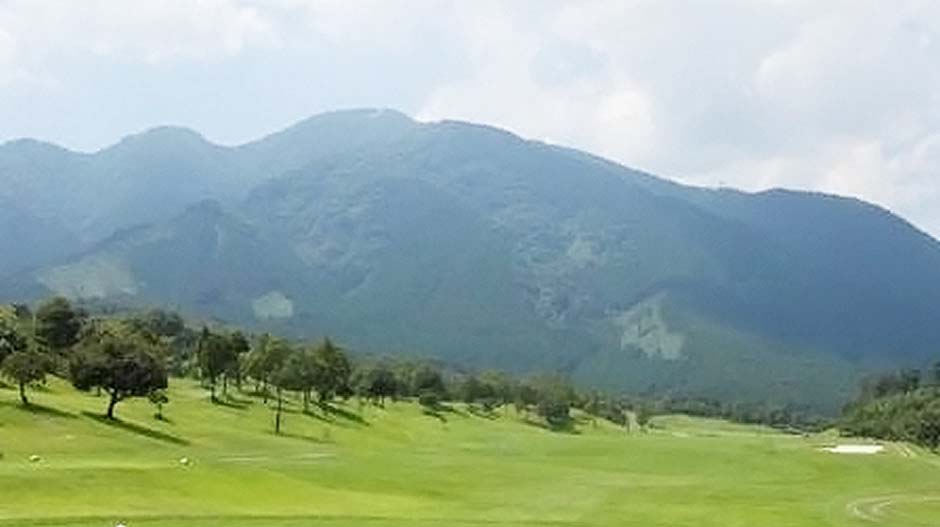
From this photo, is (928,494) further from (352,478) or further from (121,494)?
(121,494)

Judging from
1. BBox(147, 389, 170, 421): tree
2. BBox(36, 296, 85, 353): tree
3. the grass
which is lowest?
the grass

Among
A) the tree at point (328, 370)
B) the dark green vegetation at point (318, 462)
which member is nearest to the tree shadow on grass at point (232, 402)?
the dark green vegetation at point (318, 462)

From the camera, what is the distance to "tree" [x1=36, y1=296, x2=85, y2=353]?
152m

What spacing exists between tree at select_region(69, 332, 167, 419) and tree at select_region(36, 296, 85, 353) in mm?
35377

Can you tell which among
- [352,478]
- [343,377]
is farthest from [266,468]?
[343,377]

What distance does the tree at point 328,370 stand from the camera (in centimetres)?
15550

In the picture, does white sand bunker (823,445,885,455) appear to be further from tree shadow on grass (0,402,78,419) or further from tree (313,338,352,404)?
tree shadow on grass (0,402,78,419)

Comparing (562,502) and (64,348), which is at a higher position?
(64,348)

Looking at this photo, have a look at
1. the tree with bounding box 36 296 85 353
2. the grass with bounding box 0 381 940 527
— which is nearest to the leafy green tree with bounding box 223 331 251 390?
the grass with bounding box 0 381 940 527

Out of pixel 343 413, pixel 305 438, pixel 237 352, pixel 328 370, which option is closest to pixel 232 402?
pixel 237 352

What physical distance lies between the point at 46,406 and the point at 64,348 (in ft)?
131

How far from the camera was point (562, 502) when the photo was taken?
91.2 meters

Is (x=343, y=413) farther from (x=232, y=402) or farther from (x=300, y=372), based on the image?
(x=232, y=402)

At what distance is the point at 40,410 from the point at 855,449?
103 meters
